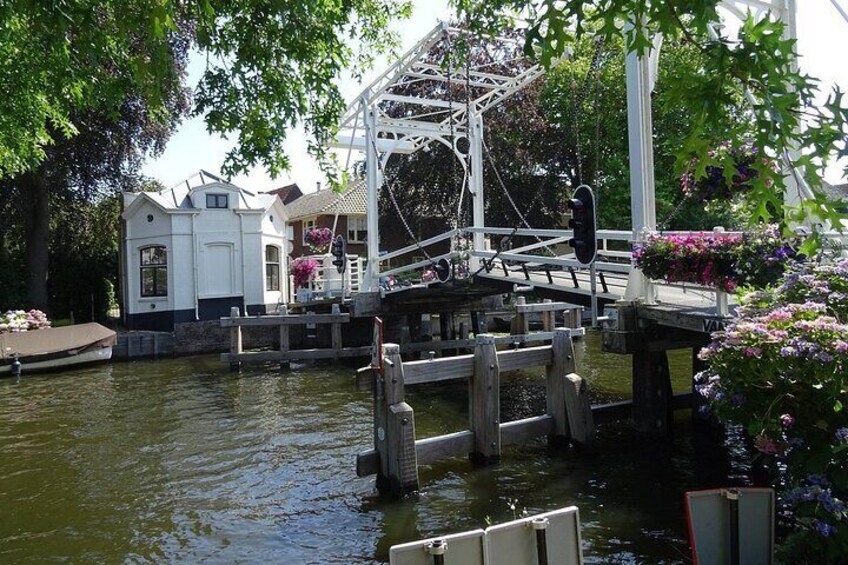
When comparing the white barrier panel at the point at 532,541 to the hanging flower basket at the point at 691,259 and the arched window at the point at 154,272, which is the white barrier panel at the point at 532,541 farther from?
the arched window at the point at 154,272

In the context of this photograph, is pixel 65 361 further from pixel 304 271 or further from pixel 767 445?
pixel 767 445

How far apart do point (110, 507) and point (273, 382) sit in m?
8.84

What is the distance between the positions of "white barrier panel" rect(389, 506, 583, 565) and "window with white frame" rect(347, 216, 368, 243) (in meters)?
38.8

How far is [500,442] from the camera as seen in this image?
878 centimetres

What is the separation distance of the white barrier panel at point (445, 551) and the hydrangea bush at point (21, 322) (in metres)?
19.8

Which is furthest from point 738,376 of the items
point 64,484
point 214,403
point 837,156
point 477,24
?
point 214,403

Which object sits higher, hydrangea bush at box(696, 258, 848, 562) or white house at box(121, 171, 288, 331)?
white house at box(121, 171, 288, 331)

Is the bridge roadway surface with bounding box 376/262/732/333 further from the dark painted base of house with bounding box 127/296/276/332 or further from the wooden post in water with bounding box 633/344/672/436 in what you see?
the dark painted base of house with bounding box 127/296/276/332

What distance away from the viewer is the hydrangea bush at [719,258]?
6.99 meters

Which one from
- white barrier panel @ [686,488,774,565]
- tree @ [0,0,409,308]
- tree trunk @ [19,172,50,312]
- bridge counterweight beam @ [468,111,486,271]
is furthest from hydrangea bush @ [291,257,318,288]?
white barrier panel @ [686,488,774,565]

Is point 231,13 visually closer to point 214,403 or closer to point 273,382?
point 214,403

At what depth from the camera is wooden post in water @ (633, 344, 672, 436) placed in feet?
31.8

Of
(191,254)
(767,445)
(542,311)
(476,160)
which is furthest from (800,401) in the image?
(191,254)

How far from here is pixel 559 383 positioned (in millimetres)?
9242
